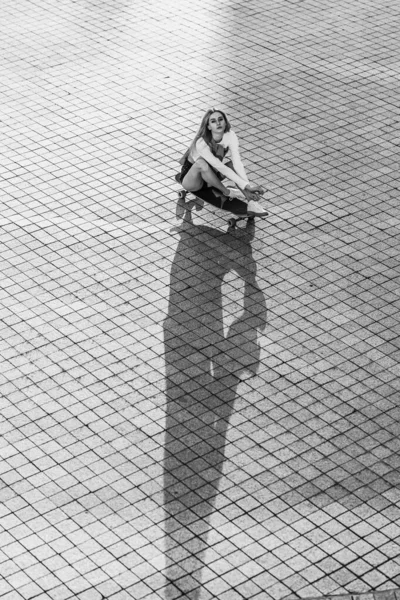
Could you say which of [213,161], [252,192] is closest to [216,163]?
[213,161]

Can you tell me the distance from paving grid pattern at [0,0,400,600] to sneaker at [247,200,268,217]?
0.16 meters

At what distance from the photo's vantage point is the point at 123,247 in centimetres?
965

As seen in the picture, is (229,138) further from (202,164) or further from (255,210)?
(255,210)

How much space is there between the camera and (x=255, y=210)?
9820mm

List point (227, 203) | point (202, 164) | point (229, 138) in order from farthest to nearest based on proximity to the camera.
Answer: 1. point (227, 203)
2. point (202, 164)
3. point (229, 138)

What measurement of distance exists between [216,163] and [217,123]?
364 millimetres

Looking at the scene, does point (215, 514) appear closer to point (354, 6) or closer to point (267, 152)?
point (267, 152)

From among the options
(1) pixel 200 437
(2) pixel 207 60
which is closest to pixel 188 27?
(2) pixel 207 60

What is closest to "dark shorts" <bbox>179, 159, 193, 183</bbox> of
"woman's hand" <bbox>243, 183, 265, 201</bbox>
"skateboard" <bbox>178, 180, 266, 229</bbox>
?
"skateboard" <bbox>178, 180, 266, 229</bbox>

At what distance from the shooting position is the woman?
954cm

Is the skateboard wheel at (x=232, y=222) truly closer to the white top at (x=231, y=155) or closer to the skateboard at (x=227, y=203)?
the skateboard at (x=227, y=203)

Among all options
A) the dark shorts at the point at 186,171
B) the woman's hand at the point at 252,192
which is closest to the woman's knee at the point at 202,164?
the dark shorts at the point at 186,171

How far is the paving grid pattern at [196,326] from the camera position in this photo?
683 centimetres

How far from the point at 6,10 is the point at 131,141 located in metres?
4.33
